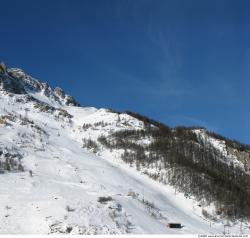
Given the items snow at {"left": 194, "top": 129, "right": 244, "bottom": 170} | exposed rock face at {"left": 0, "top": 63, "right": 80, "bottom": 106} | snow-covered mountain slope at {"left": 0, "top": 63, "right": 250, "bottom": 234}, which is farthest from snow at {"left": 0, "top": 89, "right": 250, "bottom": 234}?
exposed rock face at {"left": 0, "top": 63, "right": 80, "bottom": 106}

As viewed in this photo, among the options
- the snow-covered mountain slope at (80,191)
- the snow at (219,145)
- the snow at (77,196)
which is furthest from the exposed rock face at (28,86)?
the snow at (219,145)

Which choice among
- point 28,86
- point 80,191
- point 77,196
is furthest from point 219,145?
point 28,86

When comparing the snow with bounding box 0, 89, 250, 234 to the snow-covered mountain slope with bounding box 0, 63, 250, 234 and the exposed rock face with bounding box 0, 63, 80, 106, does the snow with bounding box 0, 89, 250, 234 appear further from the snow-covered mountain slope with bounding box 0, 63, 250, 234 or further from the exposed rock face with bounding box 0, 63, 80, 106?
the exposed rock face with bounding box 0, 63, 80, 106

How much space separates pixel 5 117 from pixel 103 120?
2437 cm

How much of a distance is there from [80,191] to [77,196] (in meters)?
2.79

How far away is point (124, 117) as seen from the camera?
269 feet

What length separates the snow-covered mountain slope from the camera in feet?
75.7

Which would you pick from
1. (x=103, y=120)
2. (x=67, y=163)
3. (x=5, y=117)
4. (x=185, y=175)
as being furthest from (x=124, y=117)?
(x=67, y=163)

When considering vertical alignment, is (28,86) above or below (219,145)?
above

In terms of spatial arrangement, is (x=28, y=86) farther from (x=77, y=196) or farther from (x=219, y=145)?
(x=77, y=196)

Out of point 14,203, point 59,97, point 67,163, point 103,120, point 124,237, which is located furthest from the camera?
point 59,97

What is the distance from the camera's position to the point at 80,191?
101 feet

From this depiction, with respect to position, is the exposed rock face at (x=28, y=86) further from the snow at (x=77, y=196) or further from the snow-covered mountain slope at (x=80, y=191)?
the snow at (x=77, y=196)

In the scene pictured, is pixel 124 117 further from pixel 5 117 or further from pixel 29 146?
pixel 29 146
